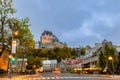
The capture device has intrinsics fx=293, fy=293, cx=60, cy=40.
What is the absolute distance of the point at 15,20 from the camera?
64000 mm

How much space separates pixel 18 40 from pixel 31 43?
351 centimetres

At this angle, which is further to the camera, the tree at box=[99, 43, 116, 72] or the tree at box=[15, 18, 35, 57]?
the tree at box=[99, 43, 116, 72]

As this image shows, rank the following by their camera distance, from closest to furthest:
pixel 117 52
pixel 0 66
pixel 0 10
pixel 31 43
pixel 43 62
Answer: pixel 0 10 < pixel 31 43 < pixel 0 66 < pixel 117 52 < pixel 43 62

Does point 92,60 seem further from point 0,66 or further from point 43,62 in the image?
point 43,62

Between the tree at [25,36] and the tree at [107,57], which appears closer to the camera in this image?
the tree at [25,36]

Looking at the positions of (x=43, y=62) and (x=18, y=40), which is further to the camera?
(x=43, y=62)

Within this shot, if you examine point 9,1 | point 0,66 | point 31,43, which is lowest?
point 0,66

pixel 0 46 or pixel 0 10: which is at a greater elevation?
pixel 0 10

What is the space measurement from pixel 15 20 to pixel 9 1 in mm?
4285

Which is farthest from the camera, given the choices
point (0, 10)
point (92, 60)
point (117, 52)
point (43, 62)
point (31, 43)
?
point (43, 62)

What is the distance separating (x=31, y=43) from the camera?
219ft

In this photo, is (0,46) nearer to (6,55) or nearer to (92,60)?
(6,55)

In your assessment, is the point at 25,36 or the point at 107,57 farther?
the point at 107,57

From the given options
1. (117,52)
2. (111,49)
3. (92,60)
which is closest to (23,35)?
(111,49)
